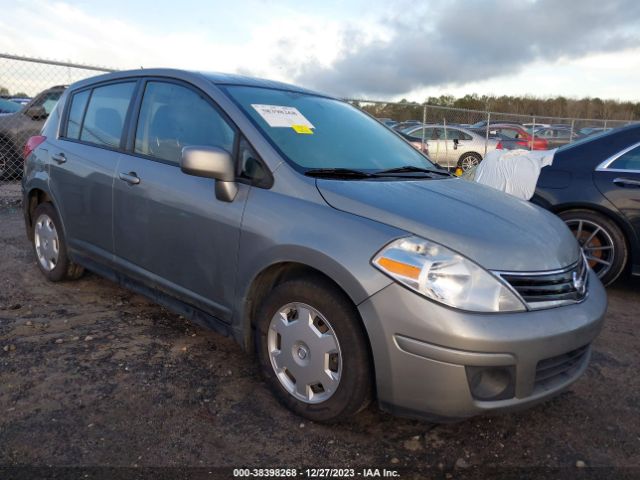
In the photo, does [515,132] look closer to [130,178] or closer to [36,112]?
[36,112]

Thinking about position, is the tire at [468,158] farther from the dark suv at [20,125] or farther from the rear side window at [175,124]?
the rear side window at [175,124]

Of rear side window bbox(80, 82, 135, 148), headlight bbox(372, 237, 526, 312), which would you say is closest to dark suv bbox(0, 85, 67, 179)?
rear side window bbox(80, 82, 135, 148)

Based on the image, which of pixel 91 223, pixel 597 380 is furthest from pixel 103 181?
pixel 597 380

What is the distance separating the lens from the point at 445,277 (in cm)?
209

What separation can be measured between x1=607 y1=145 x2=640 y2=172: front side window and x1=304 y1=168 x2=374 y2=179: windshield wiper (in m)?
2.87

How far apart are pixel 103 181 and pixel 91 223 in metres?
0.36

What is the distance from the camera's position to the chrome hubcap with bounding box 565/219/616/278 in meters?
4.49

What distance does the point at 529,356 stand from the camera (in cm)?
208

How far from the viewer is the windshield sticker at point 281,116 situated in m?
2.87

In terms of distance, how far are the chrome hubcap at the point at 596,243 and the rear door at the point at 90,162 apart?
12.4ft

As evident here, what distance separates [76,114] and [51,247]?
110 centimetres

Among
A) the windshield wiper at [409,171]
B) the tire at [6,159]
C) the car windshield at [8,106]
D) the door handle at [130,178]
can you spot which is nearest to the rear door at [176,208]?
the door handle at [130,178]

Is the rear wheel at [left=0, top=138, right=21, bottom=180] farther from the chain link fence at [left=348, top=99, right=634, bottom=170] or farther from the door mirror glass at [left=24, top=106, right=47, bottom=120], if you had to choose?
the chain link fence at [left=348, top=99, right=634, bottom=170]

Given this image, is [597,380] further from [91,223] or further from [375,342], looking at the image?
[91,223]
